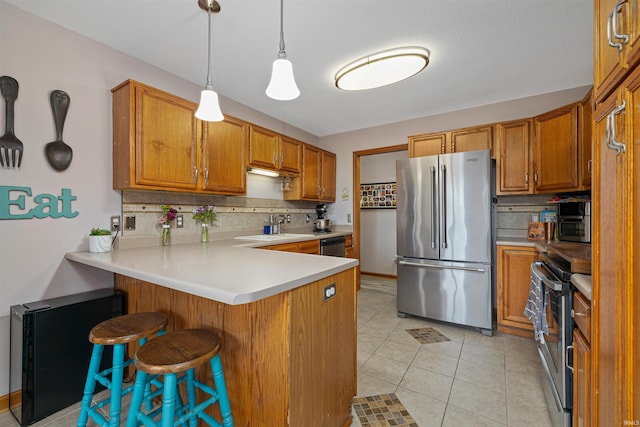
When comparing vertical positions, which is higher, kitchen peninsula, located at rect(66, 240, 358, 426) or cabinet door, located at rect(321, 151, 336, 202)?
cabinet door, located at rect(321, 151, 336, 202)

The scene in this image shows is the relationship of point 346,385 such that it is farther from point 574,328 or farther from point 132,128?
point 132,128

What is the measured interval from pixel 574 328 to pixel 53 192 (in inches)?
124

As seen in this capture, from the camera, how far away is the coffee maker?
158 inches

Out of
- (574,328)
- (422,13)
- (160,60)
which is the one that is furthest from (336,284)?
(160,60)

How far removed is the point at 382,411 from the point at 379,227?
3.77 metres

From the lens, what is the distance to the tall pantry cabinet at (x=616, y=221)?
71cm

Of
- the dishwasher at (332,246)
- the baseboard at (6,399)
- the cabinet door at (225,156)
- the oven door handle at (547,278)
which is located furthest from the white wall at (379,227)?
the baseboard at (6,399)

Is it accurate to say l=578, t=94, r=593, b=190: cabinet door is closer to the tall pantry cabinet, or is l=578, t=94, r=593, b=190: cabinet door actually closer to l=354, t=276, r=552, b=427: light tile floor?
l=354, t=276, r=552, b=427: light tile floor

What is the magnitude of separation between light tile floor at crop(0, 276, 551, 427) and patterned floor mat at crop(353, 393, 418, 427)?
45 millimetres

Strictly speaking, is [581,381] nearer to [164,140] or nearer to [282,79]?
[282,79]

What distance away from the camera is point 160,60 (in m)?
2.28

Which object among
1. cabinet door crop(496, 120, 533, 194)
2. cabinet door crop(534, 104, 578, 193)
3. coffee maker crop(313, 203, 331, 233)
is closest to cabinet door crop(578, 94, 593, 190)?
cabinet door crop(534, 104, 578, 193)

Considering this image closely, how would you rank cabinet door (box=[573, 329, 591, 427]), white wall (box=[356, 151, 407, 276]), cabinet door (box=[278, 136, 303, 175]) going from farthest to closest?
white wall (box=[356, 151, 407, 276]) < cabinet door (box=[278, 136, 303, 175]) < cabinet door (box=[573, 329, 591, 427])

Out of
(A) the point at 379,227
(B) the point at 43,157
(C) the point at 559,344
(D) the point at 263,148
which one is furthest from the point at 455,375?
(A) the point at 379,227
